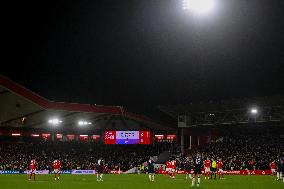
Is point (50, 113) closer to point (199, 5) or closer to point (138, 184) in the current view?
point (138, 184)

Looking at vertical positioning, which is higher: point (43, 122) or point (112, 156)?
point (43, 122)

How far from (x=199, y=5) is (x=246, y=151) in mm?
→ 42978

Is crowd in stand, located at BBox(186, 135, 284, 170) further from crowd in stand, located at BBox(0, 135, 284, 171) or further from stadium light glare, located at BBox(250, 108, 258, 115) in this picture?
stadium light glare, located at BBox(250, 108, 258, 115)

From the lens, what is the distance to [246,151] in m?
66.2

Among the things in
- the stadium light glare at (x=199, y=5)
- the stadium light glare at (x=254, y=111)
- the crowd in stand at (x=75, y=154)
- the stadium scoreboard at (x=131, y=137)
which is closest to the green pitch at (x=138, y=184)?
the stadium light glare at (x=199, y=5)

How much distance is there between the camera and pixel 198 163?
30.3 m

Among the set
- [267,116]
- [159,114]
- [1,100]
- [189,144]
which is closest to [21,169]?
[1,100]

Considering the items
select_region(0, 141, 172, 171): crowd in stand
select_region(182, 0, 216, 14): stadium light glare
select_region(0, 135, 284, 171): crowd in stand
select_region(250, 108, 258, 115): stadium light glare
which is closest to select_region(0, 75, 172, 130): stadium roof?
select_region(0, 141, 172, 171): crowd in stand

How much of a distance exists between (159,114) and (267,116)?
17.9 meters

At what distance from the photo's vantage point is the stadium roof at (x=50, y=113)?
5022 cm

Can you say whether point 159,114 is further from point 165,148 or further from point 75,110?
point 75,110

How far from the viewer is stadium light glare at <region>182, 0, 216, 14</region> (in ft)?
89.1

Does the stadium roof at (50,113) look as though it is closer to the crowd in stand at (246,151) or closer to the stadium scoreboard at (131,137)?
the stadium scoreboard at (131,137)

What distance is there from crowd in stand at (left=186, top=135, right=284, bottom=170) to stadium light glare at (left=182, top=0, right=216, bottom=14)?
34869 mm
